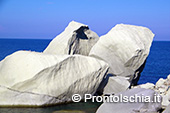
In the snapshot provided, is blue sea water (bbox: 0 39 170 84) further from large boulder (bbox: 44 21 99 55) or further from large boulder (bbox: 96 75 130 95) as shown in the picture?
large boulder (bbox: 96 75 130 95)

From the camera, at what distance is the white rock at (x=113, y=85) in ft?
58.9

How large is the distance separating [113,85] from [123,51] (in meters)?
3.19

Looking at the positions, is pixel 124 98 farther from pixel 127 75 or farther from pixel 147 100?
pixel 127 75

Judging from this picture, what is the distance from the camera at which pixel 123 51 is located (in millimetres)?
20312

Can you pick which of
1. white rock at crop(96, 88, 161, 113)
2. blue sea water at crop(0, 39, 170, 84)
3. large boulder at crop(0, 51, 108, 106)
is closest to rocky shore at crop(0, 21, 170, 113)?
large boulder at crop(0, 51, 108, 106)

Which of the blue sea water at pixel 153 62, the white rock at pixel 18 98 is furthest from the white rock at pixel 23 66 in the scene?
the blue sea water at pixel 153 62

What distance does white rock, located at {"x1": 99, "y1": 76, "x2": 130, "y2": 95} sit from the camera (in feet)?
58.9

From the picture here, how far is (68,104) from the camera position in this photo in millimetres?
16266

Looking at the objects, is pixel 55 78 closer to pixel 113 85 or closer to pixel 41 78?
pixel 41 78

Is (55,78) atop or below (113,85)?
atop

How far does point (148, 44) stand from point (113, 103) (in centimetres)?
1009

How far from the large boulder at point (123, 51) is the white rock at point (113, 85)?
1.76 meters

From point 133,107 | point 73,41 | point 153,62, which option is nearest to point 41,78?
point 133,107

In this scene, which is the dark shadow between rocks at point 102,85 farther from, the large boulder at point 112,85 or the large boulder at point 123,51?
the large boulder at point 123,51
